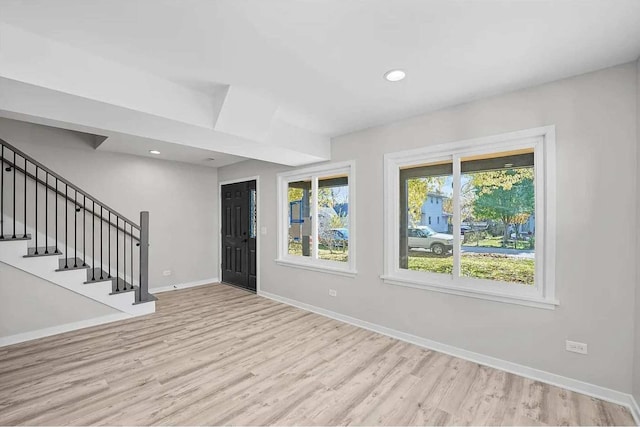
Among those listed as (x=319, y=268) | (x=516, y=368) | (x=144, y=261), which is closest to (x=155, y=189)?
(x=144, y=261)

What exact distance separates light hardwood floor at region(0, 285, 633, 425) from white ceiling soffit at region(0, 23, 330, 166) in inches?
86.6

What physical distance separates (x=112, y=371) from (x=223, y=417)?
1.34 meters

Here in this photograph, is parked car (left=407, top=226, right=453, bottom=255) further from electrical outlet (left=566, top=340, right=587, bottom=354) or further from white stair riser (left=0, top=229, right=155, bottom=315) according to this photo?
white stair riser (left=0, top=229, right=155, bottom=315)

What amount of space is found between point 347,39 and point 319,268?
3.08 meters

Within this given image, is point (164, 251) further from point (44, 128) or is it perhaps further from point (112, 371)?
point (112, 371)

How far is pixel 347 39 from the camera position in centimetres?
191

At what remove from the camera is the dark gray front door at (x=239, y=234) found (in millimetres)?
5508

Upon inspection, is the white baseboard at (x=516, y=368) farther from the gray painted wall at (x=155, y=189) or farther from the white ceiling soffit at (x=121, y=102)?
the gray painted wall at (x=155, y=189)

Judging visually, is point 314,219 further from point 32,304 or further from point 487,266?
point 32,304

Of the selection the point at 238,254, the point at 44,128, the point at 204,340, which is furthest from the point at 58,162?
the point at 204,340

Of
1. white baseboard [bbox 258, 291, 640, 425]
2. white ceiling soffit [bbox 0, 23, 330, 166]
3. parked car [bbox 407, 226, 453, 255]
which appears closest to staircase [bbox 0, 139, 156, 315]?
white ceiling soffit [bbox 0, 23, 330, 166]

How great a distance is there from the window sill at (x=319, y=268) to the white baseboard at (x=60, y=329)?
2.28 metres

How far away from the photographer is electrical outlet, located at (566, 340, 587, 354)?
2.32 meters

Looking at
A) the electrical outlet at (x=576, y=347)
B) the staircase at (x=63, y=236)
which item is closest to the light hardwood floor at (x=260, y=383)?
the electrical outlet at (x=576, y=347)
